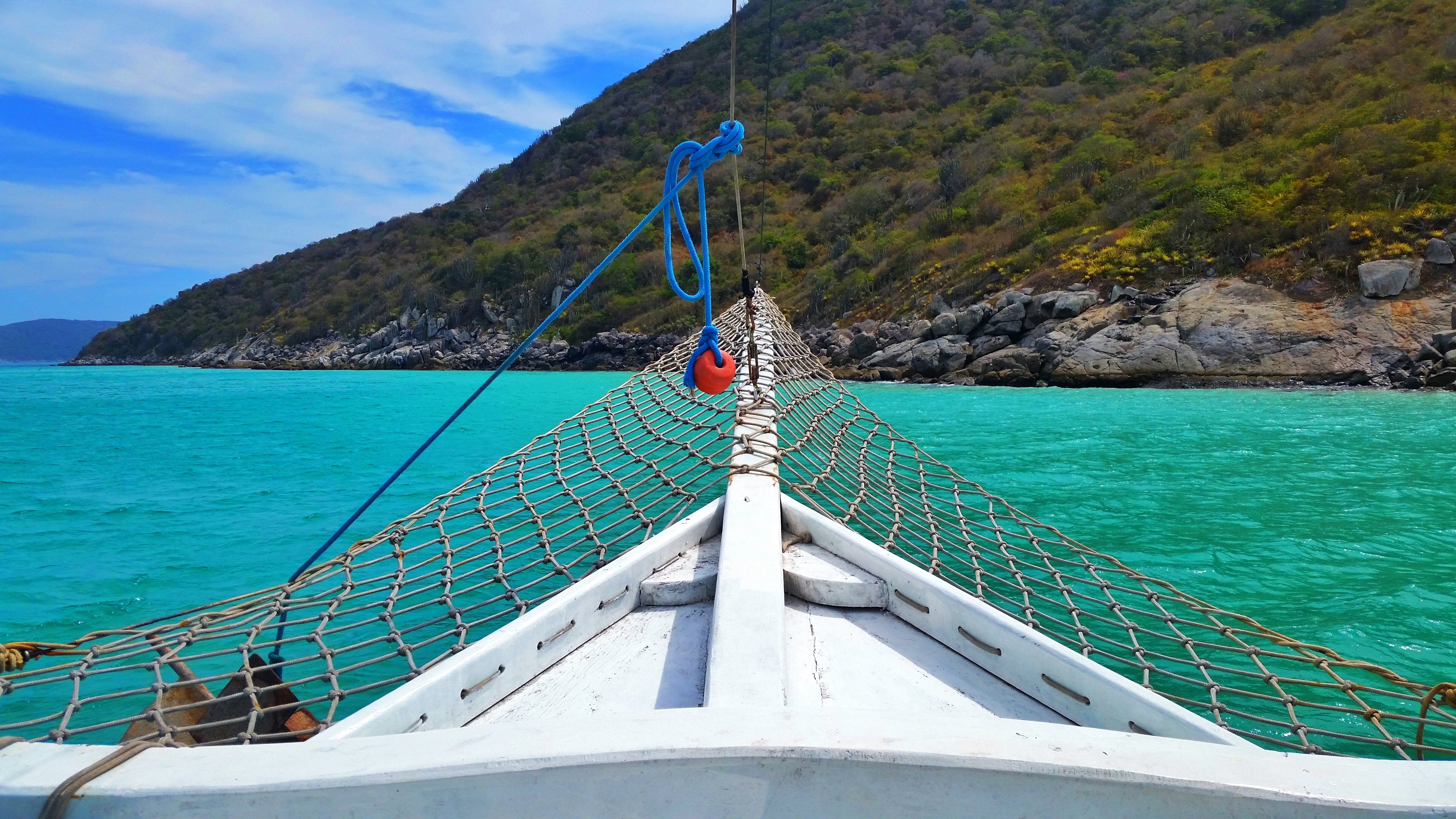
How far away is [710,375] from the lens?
2.24 meters

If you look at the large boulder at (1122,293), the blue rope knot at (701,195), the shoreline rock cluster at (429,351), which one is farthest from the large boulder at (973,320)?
the blue rope knot at (701,195)

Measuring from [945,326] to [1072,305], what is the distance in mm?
2470

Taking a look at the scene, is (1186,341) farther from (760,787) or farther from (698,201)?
(760,787)

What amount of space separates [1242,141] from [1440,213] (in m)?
6.57

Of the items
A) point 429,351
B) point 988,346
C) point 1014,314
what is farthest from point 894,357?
point 429,351

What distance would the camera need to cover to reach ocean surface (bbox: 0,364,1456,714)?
3295 mm

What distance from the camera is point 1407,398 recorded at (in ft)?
31.2

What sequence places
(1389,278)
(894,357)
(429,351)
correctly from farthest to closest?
(429,351)
(894,357)
(1389,278)

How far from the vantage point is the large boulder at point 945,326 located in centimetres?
1570

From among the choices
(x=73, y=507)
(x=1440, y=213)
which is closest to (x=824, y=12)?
(x=1440, y=213)

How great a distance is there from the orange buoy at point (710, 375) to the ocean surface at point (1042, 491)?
234cm

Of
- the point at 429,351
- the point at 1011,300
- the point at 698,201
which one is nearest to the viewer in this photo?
the point at 698,201

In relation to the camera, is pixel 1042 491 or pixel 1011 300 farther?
pixel 1011 300

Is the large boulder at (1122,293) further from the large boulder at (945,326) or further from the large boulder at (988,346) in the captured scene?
the large boulder at (945,326)
